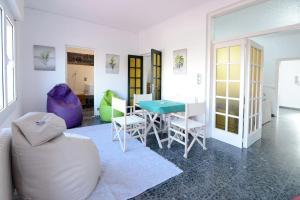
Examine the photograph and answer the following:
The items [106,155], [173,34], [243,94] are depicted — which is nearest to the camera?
[106,155]

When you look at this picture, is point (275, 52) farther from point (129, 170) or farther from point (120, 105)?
point (129, 170)

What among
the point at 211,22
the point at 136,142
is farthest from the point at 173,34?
the point at 136,142

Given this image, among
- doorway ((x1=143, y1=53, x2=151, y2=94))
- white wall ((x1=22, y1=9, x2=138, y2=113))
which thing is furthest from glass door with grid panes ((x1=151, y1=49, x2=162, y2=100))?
white wall ((x1=22, y1=9, x2=138, y2=113))

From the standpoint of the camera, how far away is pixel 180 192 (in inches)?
79.5

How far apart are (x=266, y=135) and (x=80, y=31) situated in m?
5.63

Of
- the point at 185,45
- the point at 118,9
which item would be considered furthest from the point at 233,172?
the point at 118,9

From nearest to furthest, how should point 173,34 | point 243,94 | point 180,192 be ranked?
point 180,192 → point 243,94 → point 173,34

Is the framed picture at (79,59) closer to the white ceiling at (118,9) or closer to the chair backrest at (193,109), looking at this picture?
the white ceiling at (118,9)

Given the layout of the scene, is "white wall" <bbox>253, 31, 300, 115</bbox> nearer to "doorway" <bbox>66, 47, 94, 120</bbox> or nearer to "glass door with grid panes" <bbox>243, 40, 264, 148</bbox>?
"glass door with grid panes" <bbox>243, 40, 264, 148</bbox>

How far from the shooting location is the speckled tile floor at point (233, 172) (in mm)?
2002

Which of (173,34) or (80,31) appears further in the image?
(80,31)

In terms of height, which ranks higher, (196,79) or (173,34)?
(173,34)

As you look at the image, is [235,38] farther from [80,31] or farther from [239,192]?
[80,31]

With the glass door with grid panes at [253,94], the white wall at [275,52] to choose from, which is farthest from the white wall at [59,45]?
the white wall at [275,52]
